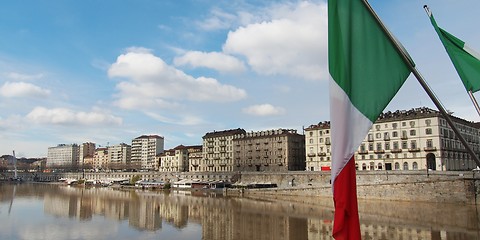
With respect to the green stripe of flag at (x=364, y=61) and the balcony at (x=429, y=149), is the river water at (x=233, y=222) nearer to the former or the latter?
the balcony at (x=429, y=149)

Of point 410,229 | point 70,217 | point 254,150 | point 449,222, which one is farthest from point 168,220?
point 254,150

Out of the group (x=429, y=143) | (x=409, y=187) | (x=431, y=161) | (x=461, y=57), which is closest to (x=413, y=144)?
(x=429, y=143)

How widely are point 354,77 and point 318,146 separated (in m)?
103

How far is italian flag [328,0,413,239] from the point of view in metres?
6.52

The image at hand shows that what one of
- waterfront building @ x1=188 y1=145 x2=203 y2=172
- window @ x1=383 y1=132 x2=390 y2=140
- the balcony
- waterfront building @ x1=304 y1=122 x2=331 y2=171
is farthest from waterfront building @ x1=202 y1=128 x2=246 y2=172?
the balcony

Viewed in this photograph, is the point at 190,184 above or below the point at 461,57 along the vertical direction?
below

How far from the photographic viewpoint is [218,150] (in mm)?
145750

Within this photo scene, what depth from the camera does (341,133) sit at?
6562 millimetres

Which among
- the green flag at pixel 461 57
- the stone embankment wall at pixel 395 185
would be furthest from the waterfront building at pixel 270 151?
the green flag at pixel 461 57

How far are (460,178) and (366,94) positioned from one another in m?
67.0

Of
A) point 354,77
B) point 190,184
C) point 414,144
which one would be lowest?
point 190,184

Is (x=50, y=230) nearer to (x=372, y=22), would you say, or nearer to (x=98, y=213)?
(x=98, y=213)

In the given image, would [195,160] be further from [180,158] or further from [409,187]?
[409,187]

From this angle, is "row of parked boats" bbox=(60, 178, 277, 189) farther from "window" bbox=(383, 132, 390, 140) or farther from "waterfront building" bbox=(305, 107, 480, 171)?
"window" bbox=(383, 132, 390, 140)
